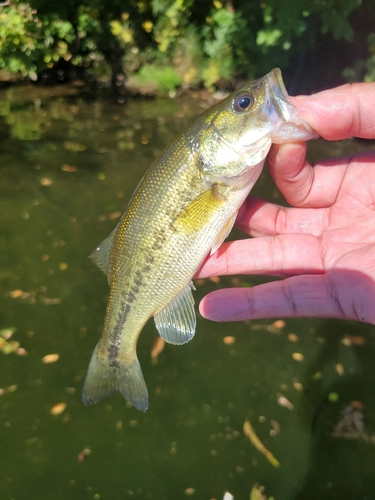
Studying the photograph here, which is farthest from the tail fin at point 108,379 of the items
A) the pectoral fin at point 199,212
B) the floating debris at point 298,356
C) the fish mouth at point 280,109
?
the fish mouth at point 280,109

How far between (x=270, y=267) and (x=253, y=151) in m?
0.92

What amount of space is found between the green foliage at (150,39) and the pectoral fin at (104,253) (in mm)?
6534

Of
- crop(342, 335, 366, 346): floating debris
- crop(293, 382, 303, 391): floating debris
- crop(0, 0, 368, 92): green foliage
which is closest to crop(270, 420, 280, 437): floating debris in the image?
crop(293, 382, 303, 391): floating debris

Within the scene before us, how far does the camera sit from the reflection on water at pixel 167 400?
3.02 meters

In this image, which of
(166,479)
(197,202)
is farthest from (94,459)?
(197,202)

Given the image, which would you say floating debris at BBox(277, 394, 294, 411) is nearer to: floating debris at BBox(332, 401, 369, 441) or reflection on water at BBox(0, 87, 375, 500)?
reflection on water at BBox(0, 87, 375, 500)

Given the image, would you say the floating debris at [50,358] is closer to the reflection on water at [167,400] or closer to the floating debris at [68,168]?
the reflection on water at [167,400]

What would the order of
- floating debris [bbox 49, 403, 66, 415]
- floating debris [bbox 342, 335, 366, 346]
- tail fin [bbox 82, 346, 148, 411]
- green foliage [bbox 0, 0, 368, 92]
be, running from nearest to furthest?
tail fin [bbox 82, 346, 148, 411], floating debris [bbox 49, 403, 66, 415], floating debris [bbox 342, 335, 366, 346], green foliage [bbox 0, 0, 368, 92]

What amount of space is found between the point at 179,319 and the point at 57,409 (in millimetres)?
1571

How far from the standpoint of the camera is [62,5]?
922 cm

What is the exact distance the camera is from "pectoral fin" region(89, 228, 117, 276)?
8.76ft

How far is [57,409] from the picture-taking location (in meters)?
3.38

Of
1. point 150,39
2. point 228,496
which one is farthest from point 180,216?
point 150,39

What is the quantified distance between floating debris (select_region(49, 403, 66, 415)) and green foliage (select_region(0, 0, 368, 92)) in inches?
285
